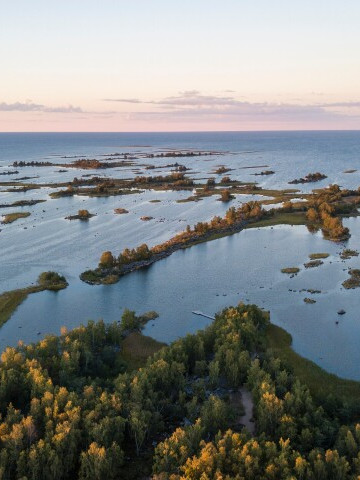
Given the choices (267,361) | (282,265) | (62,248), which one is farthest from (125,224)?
(267,361)

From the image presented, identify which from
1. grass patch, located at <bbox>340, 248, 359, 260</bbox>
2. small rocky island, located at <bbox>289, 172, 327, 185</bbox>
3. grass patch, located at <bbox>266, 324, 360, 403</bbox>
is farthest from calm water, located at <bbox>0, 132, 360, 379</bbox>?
small rocky island, located at <bbox>289, 172, 327, 185</bbox>

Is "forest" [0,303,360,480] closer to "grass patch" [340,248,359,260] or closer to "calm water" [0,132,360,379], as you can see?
"calm water" [0,132,360,379]

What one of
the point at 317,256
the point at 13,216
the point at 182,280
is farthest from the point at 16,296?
the point at 13,216

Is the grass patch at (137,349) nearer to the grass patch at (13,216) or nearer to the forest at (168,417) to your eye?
the forest at (168,417)

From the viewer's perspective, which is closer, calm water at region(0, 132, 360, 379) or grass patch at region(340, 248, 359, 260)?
calm water at region(0, 132, 360, 379)

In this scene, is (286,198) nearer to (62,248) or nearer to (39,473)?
(62,248)
